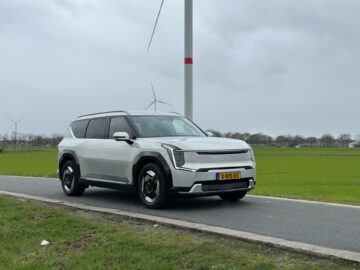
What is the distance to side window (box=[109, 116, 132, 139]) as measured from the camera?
32.8 feet

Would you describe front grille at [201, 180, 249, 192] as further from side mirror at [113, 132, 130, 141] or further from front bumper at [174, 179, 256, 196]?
side mirror at [113, 132, 130, 141]

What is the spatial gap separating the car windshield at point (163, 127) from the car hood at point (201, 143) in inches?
17.4

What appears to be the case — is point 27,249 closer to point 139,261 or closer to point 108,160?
point 139,261

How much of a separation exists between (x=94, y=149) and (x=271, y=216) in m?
4.07

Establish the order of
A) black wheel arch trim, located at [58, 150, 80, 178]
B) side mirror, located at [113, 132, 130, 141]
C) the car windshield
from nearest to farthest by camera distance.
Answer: side mirror, located at [113, 132, 130, 141]
the car windshield
black wheel arch trim, located at [58, 150, 80, 178]

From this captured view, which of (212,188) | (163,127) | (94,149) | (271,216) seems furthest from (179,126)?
(271,216)

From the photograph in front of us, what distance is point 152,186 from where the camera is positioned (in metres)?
8.94

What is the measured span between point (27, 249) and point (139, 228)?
1504 millimetres

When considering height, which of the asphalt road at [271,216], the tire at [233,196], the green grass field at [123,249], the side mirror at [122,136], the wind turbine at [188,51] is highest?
the wind turbine at [188,51]

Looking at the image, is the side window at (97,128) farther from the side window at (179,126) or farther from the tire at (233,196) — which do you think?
the tire at (233,196)

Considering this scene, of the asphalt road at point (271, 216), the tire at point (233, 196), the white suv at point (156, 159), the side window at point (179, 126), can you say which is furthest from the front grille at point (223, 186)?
the side window at point (179, 126)

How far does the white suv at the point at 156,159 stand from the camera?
8.55m

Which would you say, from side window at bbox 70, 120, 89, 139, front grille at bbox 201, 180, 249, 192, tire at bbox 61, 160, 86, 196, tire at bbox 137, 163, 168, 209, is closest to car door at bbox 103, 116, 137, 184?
tire at bbox 137, 163, 168, 209

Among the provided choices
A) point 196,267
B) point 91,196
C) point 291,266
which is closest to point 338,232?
point 291,266
